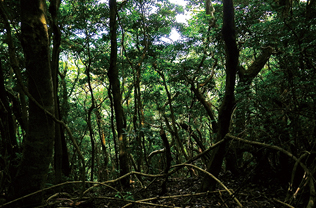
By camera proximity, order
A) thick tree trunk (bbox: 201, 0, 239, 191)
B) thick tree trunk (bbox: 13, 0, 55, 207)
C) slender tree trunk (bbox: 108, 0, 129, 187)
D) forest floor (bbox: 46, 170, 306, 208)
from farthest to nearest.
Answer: slender tree trunk (bbox: 108, 0, 129, 187) < thick tree trunk (bbox: 201, 0, 239, 191) < forest floor (bbox: 46, 170, 306, 208) < thick tree trunk (bbox: 13, 0, 55, 207)

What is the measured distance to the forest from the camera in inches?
95.8

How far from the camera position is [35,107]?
2.44 m

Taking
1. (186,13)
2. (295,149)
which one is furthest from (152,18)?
(295,149)

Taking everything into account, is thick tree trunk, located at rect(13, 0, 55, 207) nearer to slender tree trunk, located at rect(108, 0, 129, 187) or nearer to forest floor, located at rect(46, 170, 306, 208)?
forest floor, located at rect(46, 170, 306, 208)

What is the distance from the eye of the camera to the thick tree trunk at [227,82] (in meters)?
3.39

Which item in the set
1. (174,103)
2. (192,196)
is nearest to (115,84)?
(192,196)

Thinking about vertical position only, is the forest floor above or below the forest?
below

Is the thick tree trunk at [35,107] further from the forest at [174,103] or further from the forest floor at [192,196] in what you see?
the forest floor at [192,196]

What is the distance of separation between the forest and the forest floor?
0.10 feet

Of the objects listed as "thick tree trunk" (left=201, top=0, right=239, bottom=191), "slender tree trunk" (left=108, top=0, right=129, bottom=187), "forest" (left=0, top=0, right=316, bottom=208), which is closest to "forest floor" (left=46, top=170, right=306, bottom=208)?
"forest" (left=0, top=0, right=316, bottom=208)

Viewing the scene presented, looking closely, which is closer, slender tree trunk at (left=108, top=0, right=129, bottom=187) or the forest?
the forest

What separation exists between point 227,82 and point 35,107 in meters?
3.02

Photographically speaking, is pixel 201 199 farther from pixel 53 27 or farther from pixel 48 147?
pixel 53 27

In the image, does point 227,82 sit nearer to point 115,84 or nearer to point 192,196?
point 192,196
